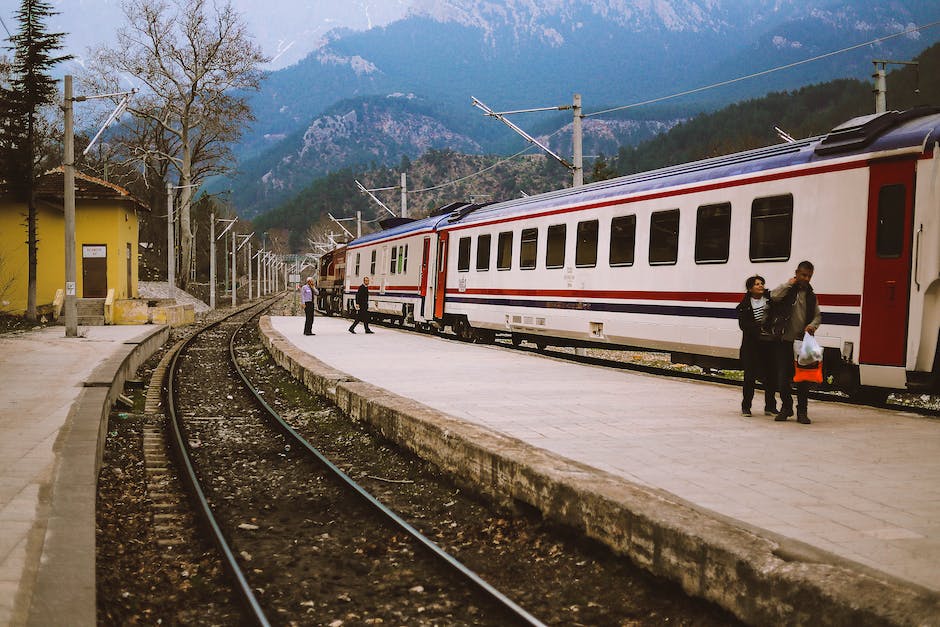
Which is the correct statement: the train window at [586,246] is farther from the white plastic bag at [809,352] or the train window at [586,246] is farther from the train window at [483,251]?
the white plastic bag at [809,352]

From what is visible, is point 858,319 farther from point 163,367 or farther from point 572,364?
point 163,367

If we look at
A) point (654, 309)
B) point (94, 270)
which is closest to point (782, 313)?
point (654, 309)

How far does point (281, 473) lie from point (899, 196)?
23.5 feet

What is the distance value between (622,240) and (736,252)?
3.03 meters

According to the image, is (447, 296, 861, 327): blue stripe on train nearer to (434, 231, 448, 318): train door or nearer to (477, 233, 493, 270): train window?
(477, 233, 493, 270): train window

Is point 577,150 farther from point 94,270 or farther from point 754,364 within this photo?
point 94,270

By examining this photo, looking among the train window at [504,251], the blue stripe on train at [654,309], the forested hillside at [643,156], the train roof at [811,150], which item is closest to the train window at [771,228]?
the train roof at [811,150]

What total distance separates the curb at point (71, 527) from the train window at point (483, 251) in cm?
1113

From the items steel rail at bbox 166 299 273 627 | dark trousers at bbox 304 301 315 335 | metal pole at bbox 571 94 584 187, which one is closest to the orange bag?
steel rail at bbox 166 299 273 627

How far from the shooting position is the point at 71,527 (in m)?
5.47

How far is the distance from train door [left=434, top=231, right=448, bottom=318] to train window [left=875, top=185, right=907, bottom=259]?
1495 centimetres

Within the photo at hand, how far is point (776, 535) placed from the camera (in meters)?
4.53

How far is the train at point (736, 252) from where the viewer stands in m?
9.46

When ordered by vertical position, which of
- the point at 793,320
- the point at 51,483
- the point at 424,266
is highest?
the point at 424,266
